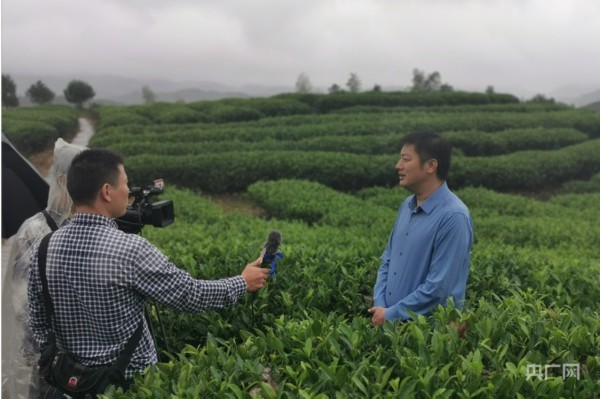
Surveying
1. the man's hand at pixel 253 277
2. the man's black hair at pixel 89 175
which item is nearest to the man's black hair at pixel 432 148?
the man's hand at pixel 253 277

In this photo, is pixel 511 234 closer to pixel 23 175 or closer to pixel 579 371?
pixel 579 371

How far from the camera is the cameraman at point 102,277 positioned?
6.22ft

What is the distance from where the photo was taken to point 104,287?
1.90 meters

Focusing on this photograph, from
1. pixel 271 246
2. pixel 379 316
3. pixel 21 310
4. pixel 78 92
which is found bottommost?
pixel 379 316

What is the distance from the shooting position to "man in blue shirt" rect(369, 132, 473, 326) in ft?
8.43

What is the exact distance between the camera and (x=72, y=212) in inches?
94.0

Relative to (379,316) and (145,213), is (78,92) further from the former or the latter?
(379,316)

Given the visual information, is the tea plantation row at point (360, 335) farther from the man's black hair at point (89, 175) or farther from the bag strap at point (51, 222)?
the bag strap at point (51, 222)

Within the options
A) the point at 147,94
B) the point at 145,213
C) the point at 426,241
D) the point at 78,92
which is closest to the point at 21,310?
the point at 145,213

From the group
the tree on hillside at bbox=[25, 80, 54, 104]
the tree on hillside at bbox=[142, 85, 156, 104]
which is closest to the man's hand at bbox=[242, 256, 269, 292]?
the tree on hillside at bbox=[25, 80, 54, 104]

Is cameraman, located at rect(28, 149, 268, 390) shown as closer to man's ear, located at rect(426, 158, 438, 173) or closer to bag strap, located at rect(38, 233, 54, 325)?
bag strap, located at rect(38, 233, 54, 325)

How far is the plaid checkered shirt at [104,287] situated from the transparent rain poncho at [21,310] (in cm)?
35

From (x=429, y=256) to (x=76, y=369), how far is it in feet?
5.85

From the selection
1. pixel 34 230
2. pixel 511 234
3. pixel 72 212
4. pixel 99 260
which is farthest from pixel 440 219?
pixel 511 234
